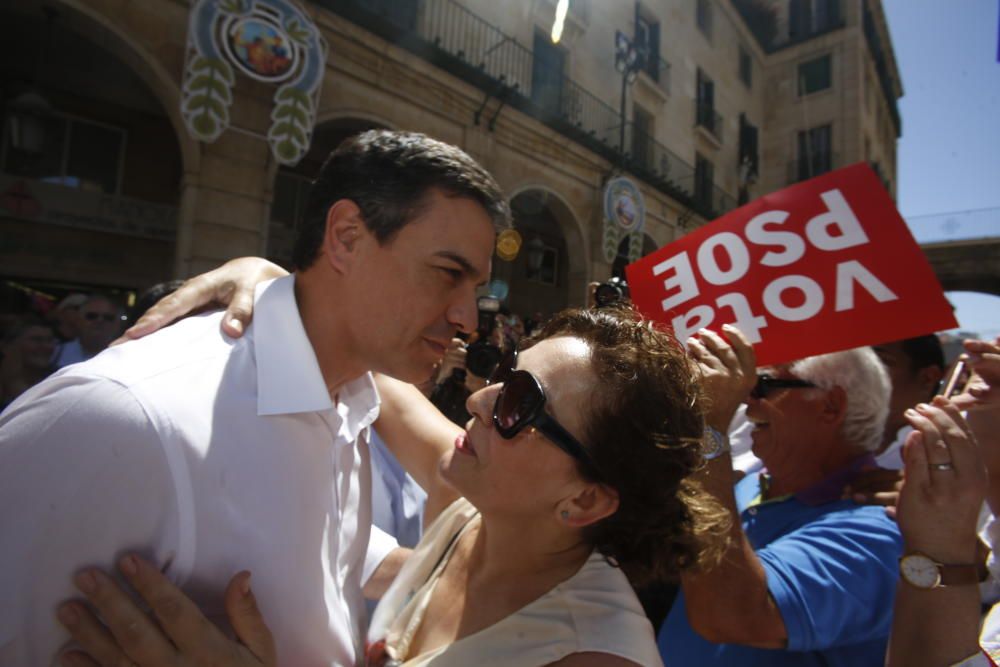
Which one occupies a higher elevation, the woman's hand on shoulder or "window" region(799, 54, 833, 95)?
"window" region(799, 54, 833, 95)

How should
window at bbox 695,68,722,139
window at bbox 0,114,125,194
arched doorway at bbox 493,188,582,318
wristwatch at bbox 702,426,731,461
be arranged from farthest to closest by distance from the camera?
window at bbox 695,68,722,139 < arched doorway at bbox 493,188,582,318 < window at bbox 0,114,125,194 < wristwatch at bbox 702,426,731,461

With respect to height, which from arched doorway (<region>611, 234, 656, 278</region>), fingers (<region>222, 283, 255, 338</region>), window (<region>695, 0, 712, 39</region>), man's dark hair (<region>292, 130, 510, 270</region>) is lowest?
fingers (<region>222, 283, 255, 338</region>)

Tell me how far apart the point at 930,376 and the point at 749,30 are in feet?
76.2

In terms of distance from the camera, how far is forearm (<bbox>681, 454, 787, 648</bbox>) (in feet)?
4.80

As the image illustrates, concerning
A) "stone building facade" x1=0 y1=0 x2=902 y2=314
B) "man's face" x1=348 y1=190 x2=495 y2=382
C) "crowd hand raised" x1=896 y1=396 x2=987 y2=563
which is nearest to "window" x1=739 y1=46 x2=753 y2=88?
"stone building facade" x1=0 y1=0 x2=902 y2=314

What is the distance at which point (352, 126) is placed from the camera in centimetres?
843

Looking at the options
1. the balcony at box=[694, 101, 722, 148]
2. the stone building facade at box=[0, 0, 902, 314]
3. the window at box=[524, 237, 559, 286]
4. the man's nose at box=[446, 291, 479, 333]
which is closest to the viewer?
the man's nose at box=[446, 291, 479, 333]

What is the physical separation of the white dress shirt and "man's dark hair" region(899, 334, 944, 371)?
317 centimetres

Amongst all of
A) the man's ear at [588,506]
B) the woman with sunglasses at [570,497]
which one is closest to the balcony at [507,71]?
the woman with sunglasses at [570,497]

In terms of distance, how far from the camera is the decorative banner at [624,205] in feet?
39.2

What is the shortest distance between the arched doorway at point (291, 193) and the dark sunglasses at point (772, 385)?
8.70m

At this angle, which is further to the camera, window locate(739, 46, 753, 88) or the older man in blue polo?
window locate(739, 46, 753, 88)

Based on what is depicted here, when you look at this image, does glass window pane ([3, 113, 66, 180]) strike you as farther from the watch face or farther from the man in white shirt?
the watch face

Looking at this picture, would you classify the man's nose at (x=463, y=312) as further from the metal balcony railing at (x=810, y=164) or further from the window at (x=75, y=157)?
the metal balcony railing at (x=810, y=164)
